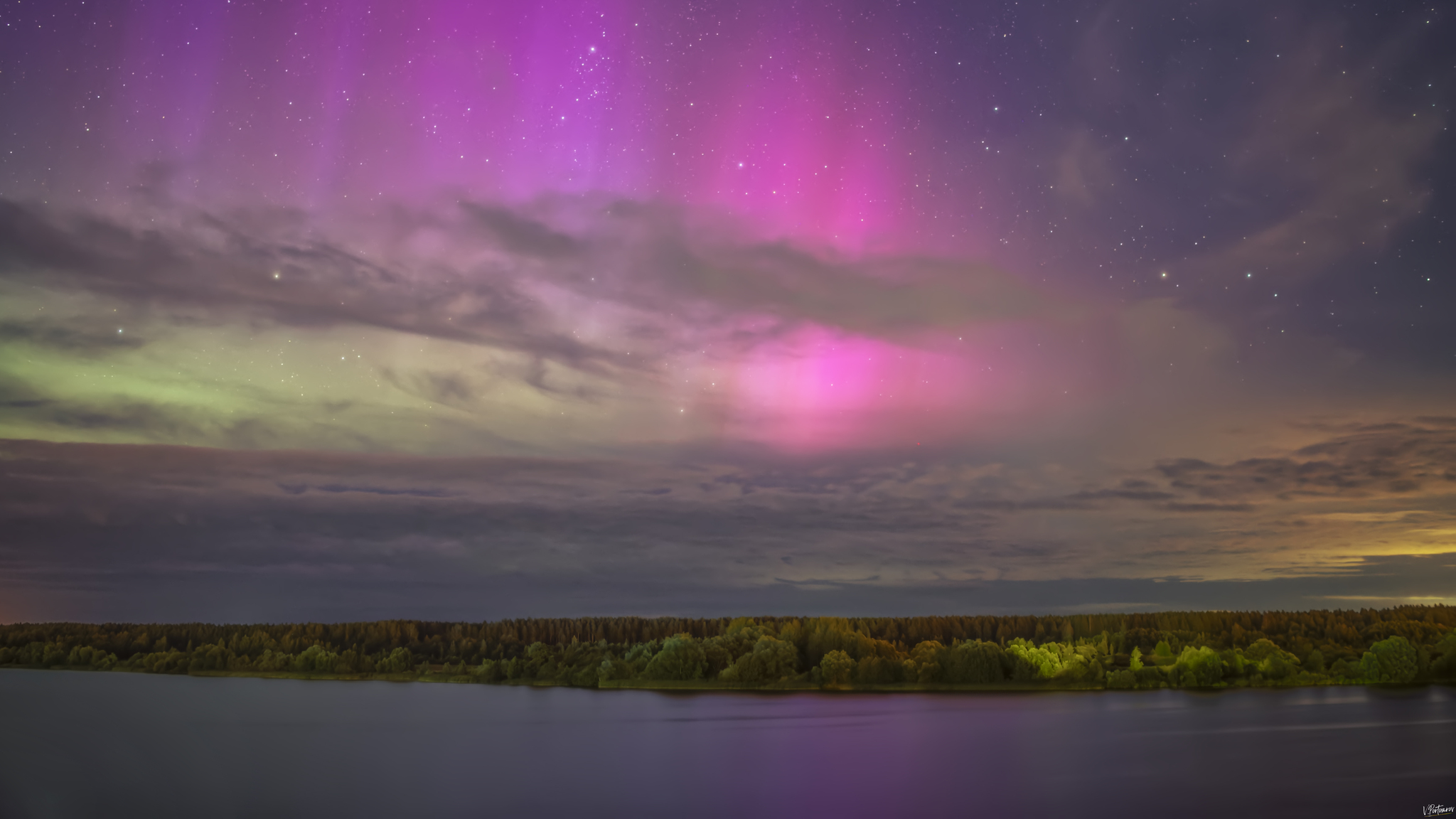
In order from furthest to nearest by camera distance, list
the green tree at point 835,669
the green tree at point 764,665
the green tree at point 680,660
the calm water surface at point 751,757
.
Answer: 1. the green tree at point 680,660
2. the green tree at point 764,665
3. the green tree at point 835,669
4. the calm water surface at point 751,757

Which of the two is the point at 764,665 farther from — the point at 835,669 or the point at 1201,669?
the point at 1201,669

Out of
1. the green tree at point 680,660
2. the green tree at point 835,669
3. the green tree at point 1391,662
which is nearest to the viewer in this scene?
the green tree at point 1391,662

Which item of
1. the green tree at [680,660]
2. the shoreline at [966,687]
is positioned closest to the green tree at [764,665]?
the shoreline at [966,687]

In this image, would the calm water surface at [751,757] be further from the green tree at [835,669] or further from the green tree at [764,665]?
the green tree at [764,665]

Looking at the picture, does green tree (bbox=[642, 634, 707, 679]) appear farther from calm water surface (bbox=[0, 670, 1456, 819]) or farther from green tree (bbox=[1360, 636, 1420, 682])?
green tree (bbox=[1360, 636, 1420, 682])

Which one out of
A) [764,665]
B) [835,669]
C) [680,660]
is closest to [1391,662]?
[835,669]

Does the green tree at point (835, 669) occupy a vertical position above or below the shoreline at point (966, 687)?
above

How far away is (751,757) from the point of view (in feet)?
284

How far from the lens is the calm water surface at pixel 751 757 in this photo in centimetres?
6644

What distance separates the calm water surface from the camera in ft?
218

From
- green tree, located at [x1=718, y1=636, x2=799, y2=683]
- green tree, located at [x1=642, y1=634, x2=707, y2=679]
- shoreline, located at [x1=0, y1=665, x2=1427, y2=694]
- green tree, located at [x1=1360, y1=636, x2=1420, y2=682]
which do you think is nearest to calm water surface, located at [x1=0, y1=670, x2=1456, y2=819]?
shoreline, located at [x1=0, y1=665, x2=1427, y2=694]

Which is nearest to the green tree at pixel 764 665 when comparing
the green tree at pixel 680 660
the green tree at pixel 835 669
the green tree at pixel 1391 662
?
the green tree at pixel 680 660

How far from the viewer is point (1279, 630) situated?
19275cm

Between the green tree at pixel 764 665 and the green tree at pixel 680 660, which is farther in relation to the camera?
the green tree at pixel 680 660
